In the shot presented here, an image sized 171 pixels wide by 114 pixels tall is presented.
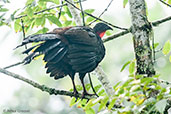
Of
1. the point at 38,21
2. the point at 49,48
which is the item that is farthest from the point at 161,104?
the point at 38,21

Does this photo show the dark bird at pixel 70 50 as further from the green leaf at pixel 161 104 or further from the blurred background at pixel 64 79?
the blurred background at pixel 64 79

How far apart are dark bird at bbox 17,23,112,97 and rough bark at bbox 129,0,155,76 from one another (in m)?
0.71

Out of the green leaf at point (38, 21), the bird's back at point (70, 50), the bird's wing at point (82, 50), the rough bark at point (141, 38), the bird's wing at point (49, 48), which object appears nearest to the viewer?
the rough bark at point (141, 38)

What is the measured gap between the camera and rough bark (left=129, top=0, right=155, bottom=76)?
3365 millimetres

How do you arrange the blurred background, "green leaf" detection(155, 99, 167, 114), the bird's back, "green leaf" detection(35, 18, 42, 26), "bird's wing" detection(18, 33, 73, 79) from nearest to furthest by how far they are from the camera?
"green leaf" detection(155, 99, 167, 114) → "bird's wing" detection(18, 33, 73, 79) → the bird's back → "green leaf" detection(35, 18, 42, 26) → the blurred background

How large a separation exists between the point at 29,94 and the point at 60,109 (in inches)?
105

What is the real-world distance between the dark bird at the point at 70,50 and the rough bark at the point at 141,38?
2.32 ft

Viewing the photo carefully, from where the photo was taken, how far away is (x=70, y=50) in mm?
3871

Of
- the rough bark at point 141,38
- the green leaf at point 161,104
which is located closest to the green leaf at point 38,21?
the rough bark at point 141,38

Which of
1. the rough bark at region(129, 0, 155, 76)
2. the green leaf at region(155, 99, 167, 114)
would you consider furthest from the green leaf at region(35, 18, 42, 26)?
the green leaf at region(155, 99, 167, 114)

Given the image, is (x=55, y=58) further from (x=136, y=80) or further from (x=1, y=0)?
(x=136, y=80)

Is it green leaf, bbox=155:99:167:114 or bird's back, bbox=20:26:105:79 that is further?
bird's back, bbox=20:26:105:79

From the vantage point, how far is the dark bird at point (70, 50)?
12.0 ft

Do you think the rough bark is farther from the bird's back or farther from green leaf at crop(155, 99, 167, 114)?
green leaf at crop(155, 99, 167, 114)
